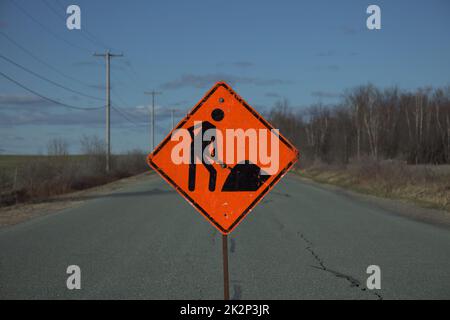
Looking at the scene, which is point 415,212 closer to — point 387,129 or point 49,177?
point 49,177

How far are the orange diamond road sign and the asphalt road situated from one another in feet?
4.07

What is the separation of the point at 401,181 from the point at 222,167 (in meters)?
19.1

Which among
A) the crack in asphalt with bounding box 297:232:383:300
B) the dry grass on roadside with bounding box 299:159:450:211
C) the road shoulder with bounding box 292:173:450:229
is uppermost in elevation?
the dry grass on roadside with bounding box 299:159:450:211

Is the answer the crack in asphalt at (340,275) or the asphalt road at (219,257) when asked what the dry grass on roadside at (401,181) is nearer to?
the asphalt road at (219,257)

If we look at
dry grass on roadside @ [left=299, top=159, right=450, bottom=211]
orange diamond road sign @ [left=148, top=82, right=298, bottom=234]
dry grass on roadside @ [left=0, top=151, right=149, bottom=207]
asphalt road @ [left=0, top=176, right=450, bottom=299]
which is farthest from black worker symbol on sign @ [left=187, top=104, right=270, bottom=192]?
dry grass on roadside @ [left=0, top=151, right=149, bottom=207]

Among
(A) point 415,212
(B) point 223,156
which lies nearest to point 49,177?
(A) point 415,212

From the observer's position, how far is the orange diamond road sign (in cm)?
516

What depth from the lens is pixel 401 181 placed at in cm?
2225

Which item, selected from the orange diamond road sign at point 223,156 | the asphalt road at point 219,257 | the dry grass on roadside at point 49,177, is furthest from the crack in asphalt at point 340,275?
the dry grass on roadside at point 49,177

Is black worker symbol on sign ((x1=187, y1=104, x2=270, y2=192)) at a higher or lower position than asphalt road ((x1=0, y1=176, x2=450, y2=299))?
higher

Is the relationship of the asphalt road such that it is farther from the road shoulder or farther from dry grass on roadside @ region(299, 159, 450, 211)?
dry grass on roadside @ region(299, 159, 450, 211)

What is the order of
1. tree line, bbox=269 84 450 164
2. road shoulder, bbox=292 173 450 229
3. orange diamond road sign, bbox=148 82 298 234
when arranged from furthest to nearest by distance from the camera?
tree line, bbox=269 84 450 164, road shoulder, bbox=292 173 450 229, orange diamond road sign, bbox=148 82 298 234

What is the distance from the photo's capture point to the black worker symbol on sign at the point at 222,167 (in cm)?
517
